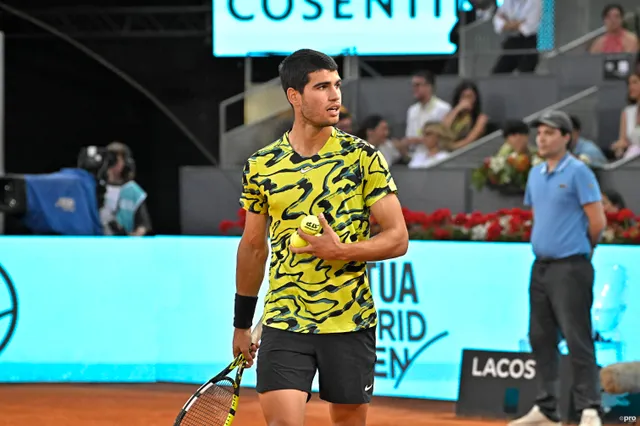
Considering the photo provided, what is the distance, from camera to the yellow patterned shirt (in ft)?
14.7

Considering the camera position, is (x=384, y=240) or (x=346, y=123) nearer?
(x=384, y=240)

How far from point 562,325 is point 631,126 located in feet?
15.7

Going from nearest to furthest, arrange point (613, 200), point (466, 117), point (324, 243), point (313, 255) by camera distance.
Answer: point (324, 243), point (313, 255), point (613, 200), point (466, 117)

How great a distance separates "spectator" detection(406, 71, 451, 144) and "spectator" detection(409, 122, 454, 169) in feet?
0.32

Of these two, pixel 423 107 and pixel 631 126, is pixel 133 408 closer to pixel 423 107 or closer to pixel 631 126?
pixel 423 107

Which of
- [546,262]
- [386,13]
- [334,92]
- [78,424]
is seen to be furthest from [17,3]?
[334,92]

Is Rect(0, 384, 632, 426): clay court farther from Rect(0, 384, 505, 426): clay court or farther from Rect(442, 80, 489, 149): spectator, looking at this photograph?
Rect(442, 80, 489, 149): spectator

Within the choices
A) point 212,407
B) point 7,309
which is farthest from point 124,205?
point 212,407

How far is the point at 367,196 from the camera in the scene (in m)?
4.54

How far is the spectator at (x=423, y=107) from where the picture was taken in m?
12.8

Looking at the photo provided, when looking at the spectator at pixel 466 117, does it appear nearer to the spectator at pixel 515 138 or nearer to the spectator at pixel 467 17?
the spectator at pixel 467 17

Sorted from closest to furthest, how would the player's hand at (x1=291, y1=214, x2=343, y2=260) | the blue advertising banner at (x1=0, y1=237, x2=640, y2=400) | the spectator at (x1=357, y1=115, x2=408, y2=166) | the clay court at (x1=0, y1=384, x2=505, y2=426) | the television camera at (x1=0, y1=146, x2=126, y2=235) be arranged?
the player's hand at (x1=291, y1=214, x2=343, y2=260)
the clay court at (x1=0, y1=384, x2=505, y2=426)
the blue advertising banner at (x1=0, y1=237, x2=640, y2=400)
the television camera at (x1=0, y1=146, x2=126, y2=235)
the spectator at (x1=357, y1=115, x2=408, y2=166)

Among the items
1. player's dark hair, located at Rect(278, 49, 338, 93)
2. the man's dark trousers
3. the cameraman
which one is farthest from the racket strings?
the cameraman

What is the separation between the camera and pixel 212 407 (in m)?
5.21
